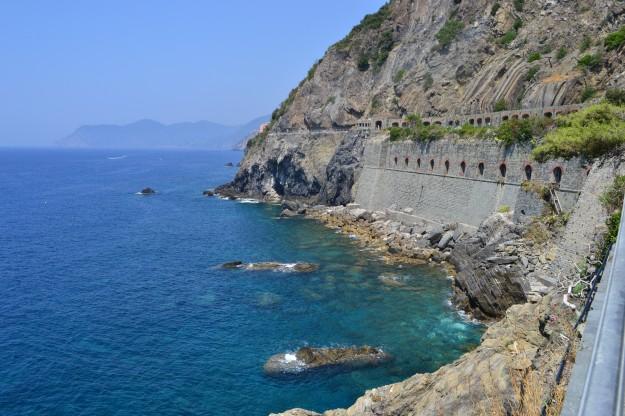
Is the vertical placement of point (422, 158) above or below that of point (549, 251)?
above

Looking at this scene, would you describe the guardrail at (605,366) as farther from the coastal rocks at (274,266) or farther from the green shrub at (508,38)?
the green shrub at (508,38)

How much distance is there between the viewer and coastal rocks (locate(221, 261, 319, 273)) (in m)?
34.3

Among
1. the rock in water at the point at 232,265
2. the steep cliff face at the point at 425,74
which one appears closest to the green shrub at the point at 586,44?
the steep cliff face at the point at 425,74

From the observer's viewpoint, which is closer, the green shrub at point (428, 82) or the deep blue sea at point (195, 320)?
the deep blue sea at point (195, 320)

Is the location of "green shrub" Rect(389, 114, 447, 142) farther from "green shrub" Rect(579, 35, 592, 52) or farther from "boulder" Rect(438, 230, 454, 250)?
"green shrub" Rect(579, 35, 592, 52)

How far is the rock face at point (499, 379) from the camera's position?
10516 mm

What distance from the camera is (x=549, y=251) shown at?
24531 millimetres

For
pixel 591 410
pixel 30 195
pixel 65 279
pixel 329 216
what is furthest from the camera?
pixel 30 195

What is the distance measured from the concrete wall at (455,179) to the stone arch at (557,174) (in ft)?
0.22

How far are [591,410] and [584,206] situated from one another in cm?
2072

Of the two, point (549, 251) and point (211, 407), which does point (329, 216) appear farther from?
point (211, 407)

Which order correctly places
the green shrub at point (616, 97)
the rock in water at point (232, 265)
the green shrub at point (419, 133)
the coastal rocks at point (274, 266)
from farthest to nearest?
the green shrub at point (419, 133)
the rock in water at point (232, 265)
the coastal rocks at point (274, 266)
the green shrub at point (616, 97)

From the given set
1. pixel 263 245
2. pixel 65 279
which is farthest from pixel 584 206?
pixel 65 279

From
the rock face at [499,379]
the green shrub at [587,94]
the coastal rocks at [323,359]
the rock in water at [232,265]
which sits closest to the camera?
the rock face at [499,379]
